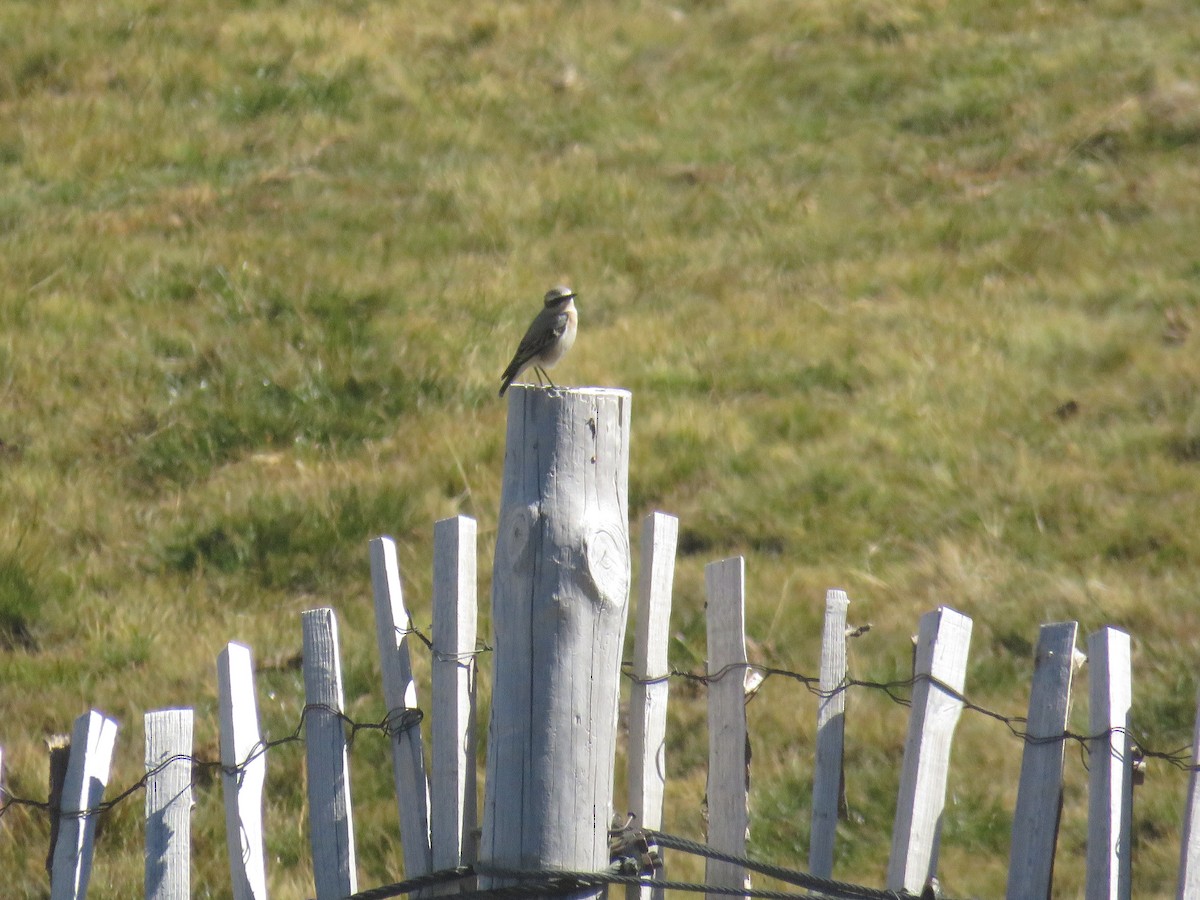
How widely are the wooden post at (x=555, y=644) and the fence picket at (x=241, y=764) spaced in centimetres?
67

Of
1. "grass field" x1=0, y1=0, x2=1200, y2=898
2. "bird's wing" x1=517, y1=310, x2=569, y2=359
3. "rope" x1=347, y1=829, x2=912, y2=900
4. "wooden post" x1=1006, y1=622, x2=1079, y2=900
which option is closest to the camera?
"rope" x1=347, y1=829, x2=912, y2=900

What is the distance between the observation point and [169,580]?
6.70 meters

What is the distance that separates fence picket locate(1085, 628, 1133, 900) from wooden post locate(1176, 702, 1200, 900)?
12cm

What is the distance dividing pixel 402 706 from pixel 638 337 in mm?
5374

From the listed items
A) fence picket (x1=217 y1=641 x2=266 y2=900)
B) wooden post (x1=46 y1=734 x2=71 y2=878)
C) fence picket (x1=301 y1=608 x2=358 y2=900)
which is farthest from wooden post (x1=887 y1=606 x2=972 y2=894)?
wooden post (x1=46 y1=734 x2=71 y2=878)

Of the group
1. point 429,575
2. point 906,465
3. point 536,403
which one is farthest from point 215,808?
point 906,465

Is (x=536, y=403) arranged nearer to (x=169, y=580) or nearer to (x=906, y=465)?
(x=169, y=580)

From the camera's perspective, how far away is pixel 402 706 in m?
3.64

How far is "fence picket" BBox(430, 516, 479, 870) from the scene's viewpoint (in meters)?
3.52

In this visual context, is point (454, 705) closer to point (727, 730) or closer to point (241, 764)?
point (241, 764)

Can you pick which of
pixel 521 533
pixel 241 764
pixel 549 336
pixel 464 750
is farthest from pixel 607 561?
pixel 549 336

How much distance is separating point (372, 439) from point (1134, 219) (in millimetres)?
5751

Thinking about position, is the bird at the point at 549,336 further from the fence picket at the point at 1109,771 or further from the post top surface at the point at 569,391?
the fence picket at the point at 1109,771

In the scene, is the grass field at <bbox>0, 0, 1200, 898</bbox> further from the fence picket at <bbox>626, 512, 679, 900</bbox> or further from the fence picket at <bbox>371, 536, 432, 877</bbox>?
the fence picket at <bbox>626, 512, 679, 900</bbox>
